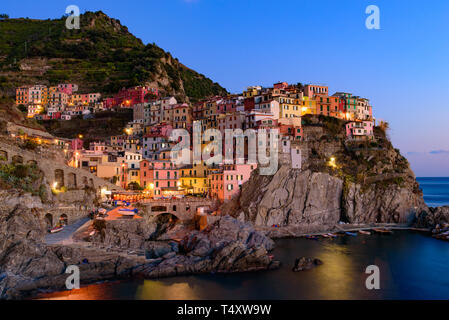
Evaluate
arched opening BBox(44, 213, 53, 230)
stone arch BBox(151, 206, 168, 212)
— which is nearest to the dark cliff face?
stone arch BBox(151, 206, 168, 212)

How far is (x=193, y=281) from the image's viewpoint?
28.0 metres

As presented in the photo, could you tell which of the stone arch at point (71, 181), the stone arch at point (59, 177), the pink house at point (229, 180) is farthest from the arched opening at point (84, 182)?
the pink house at point (229, 180)

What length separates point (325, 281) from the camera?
28.4m

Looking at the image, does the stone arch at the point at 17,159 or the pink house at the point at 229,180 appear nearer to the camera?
the stone arch at the point at 17,159

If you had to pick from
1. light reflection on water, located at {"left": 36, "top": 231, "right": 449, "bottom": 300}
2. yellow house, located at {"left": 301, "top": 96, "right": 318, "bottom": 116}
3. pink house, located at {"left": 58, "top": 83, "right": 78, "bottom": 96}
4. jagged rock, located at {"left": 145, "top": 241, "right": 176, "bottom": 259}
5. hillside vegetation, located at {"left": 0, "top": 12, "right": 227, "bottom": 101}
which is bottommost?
light reflection on water, located at {"left": 36, "top": 231, "right": 449, "bottom": 300}

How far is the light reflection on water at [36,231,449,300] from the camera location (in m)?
25.5

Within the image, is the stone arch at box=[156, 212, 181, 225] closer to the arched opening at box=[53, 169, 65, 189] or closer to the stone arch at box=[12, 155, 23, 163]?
the arched opening at box=[53, 169, 65, 189]

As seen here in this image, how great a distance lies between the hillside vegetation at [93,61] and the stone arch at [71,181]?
4354 centimetres

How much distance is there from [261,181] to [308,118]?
51.3 feet

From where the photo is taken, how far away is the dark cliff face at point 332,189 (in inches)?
1793

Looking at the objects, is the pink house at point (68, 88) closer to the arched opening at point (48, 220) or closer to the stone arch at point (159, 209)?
the stone arch at point (159, 209)

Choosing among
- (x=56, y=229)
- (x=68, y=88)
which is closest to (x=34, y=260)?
(x=56, y=229)

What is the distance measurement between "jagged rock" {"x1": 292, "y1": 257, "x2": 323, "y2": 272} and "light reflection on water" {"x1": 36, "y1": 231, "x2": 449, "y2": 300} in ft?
1.65
